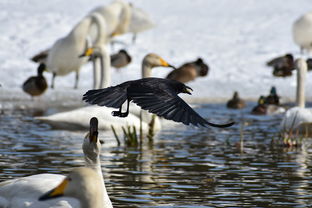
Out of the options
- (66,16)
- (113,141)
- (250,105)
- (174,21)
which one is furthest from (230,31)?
(113,141)

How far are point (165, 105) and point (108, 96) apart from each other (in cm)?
67

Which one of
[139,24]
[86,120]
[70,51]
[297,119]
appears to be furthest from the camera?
[139,24]

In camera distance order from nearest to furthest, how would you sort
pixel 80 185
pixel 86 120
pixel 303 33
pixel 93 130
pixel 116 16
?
pixel 80 185, pixel 93 130, pixel 86 120, pixel 303 33, pixel 116 16

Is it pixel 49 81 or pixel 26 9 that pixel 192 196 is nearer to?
pixel 49 81

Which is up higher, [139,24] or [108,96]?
[139,24]

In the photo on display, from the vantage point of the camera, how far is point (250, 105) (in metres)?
17.0

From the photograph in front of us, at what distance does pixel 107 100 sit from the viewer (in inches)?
263

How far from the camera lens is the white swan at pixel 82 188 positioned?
15.3ft

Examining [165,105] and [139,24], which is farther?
[139,24]

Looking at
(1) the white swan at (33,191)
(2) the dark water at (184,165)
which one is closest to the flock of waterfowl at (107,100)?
(1) the white swan at (33,191)

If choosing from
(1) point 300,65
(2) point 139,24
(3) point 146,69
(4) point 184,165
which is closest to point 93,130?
(4) point 184,165

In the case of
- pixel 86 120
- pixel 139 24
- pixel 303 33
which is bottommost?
pixel 86 120

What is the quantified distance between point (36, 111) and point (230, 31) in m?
11.6

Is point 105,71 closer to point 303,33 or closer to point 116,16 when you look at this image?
→ point 116,16
